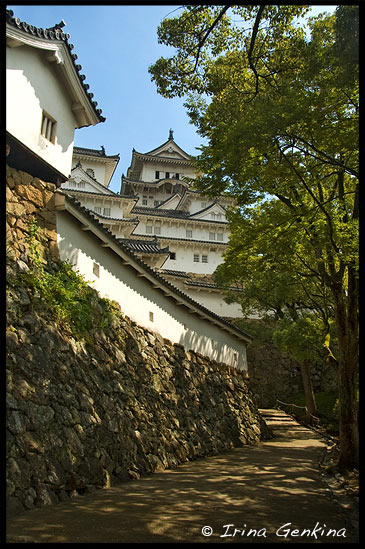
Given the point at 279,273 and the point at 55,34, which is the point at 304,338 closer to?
the point at 279,273

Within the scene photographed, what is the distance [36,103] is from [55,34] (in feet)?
6.20

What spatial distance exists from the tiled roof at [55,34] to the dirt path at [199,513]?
374 inches

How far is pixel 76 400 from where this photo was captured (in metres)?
8.20

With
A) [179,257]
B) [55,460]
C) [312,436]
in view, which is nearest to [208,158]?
[55,460]

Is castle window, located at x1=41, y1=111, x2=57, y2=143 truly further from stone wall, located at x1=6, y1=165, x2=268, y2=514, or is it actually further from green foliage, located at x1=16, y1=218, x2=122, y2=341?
green foliage, located at x1=16, y1=218, x2=122, y2=341

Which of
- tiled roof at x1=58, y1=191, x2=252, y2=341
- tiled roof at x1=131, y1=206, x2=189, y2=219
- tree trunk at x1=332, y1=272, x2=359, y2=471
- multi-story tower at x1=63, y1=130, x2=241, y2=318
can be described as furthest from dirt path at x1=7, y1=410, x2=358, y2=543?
tiled roof at x1=131, y1=206, x2=189, y2=219

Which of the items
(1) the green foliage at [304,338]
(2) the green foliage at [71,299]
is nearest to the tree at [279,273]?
(1) the green foliage at [304,338]

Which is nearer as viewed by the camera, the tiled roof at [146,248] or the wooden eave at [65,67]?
the wooden eave at [65,67]

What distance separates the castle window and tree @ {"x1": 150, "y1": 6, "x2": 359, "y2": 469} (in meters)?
2.92

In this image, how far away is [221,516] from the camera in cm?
620

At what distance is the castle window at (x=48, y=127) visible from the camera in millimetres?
10219

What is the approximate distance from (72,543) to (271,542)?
2.42m

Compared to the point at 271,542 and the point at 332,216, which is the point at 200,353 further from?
the point at 271,542

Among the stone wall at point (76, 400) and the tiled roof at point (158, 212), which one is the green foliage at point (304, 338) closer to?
the stone wall at point (76, 400)
